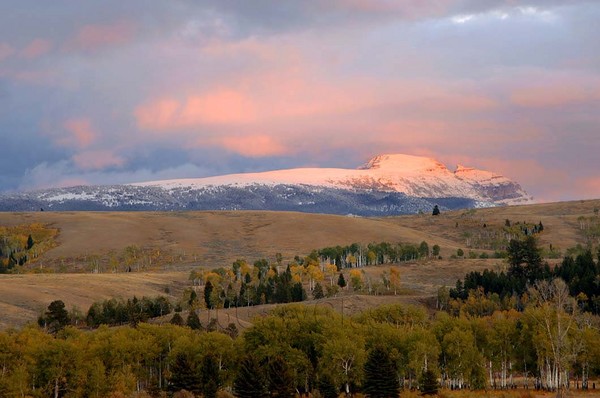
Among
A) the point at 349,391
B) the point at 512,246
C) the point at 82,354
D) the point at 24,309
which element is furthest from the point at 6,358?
the point at 512,246

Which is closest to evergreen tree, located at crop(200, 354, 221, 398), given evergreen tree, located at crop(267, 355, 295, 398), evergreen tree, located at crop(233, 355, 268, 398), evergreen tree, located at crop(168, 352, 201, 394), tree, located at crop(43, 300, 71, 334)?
evergreen tree, located at crop(168, 352, 201, 394)

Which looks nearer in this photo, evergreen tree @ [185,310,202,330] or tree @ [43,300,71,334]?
tree @ [43,300,71,334]

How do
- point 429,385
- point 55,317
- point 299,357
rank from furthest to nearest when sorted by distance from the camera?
point 55,317
point 299,357
point 429,385

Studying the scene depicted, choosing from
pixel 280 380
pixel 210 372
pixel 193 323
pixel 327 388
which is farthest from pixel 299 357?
pixel 193 323

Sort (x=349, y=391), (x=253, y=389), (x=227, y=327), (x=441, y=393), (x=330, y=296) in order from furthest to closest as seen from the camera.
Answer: (x=330, y=296), (x=227, y=327), (x=349, y=391), (x=441, y=393), (x=253, y=389)

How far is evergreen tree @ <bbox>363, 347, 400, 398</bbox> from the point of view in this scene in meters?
97.2

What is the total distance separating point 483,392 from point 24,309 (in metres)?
99.0

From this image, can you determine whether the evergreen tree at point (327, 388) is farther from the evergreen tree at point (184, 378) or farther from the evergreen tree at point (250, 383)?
the evergreen tree at point (184, 378)

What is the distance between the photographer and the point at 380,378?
97688 millimetres

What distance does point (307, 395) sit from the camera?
105 meters

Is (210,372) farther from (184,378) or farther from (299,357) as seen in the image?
(299,357)

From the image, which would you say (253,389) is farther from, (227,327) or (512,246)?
(512,246)

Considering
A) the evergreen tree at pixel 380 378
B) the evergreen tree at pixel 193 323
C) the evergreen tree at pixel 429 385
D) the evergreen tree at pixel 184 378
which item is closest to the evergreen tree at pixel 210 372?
the evergreen tree at pixel 184 378

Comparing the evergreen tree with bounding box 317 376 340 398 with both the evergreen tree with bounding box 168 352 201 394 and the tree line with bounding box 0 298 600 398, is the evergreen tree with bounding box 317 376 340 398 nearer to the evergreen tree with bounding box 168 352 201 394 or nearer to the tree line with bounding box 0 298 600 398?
the tree line with bounding box 0 298 600 398
